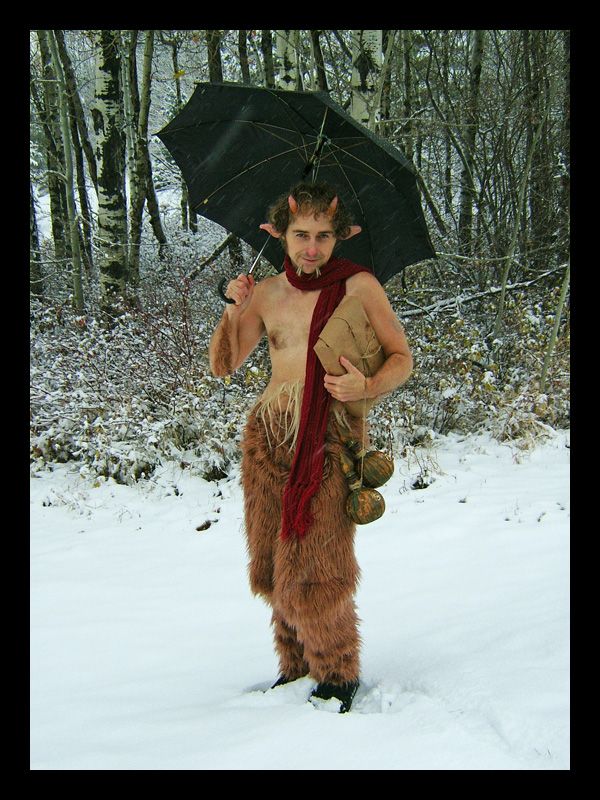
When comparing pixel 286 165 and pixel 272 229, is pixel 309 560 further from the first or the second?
pixel 286 165

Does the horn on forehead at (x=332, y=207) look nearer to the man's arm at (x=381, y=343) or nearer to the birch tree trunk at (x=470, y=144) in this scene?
the man's arm at (x=381, y=343)

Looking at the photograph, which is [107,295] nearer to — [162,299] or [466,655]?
[162,299]

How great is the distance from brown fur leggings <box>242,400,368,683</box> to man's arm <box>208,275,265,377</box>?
238 mm

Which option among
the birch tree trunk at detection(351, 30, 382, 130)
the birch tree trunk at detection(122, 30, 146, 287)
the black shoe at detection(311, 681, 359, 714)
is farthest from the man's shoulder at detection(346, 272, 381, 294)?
the birch tree trunk at detection(122, 30, 146, 287)

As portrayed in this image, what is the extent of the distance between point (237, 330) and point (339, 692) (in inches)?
56.7

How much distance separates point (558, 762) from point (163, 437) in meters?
4.30

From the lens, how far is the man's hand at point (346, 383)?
2.12 meters

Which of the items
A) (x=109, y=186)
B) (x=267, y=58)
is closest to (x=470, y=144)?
(x=267, y=58)

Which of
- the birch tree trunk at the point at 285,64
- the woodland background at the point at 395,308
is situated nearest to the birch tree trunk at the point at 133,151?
the woodland background at the point at 395,308

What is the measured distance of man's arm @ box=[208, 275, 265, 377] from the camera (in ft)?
7.61

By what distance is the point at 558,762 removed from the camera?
5.80 ft

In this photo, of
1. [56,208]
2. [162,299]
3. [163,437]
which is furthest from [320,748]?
[56,208]

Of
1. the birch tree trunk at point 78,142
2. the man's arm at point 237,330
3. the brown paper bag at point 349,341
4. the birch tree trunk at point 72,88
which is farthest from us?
the birch tree trunk at point 78,142

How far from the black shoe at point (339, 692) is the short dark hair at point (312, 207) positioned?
5.59 ft
